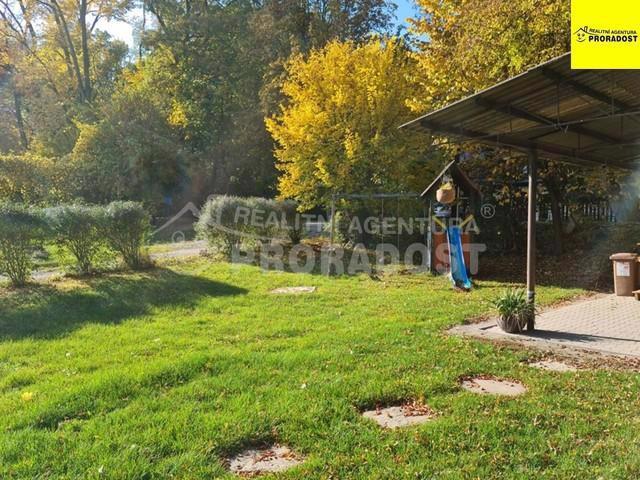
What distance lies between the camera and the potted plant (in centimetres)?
612

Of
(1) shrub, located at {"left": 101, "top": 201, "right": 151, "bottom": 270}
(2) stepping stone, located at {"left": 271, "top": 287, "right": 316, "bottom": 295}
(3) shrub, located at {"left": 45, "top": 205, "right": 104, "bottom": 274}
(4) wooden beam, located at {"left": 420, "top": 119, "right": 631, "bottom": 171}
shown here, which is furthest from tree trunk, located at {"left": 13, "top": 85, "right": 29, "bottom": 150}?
(4) wooden beam, located at {"left": 420, "top": 119, "right": 631, "bottom": 171}

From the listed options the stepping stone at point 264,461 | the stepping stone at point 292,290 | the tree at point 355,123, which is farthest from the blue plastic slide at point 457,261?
the stepping stone at point 264,461

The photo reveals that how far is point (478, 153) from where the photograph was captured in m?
13.3

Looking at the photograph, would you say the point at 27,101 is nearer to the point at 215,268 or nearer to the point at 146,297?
the point at 215,268

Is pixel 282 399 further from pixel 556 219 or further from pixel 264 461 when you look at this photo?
pixel 556 219

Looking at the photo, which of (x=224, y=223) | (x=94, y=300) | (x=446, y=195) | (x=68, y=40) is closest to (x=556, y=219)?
(x=446, y=195)

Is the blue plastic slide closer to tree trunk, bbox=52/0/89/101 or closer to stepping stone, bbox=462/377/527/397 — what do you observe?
stepping stone, bbox=462/377/527/397

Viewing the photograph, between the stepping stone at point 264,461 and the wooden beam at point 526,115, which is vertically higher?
the wooden beam at point 526,115

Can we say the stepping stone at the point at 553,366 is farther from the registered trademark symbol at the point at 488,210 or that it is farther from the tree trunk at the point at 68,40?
the tree trunk at the point at 68,40

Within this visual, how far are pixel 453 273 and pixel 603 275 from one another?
4030mm

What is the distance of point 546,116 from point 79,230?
8.45 metres

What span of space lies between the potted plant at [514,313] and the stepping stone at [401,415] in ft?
9.08

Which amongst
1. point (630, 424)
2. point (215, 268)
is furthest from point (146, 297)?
point (630, 424)

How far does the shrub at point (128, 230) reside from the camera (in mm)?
10062
